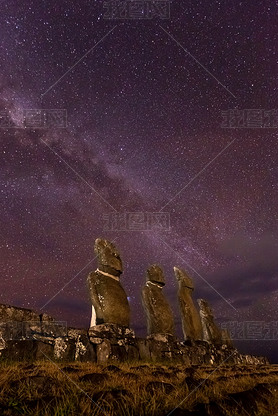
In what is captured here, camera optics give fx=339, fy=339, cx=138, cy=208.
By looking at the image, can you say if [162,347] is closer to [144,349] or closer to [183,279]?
[144,349]

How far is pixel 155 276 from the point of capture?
530 inches

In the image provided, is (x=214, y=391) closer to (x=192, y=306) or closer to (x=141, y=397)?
(x=141, y=397)

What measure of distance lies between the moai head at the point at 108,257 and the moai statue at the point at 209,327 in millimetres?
6811

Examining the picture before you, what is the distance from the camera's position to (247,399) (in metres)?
2.56

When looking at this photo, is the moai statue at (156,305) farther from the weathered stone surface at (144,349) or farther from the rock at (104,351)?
the rock at (104,351)

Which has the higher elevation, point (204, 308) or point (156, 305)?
point (204, 308)

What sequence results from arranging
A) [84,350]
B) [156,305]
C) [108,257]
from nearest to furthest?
[84,350] → [108,257] → [156,305]

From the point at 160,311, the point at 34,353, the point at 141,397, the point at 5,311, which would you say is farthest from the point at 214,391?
the point at 160,311

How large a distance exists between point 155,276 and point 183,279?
2.68m

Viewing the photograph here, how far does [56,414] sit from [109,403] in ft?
1.37

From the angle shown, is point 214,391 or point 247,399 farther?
point 214,391

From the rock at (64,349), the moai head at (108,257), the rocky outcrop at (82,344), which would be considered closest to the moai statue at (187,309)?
the rocky outcrop at (82,344)

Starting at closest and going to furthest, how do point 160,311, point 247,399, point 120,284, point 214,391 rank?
point 247,399, point 214,391, point 120,284, point 160,311

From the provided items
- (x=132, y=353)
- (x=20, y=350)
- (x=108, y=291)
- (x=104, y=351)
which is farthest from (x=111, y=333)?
(x=20, y=350)
